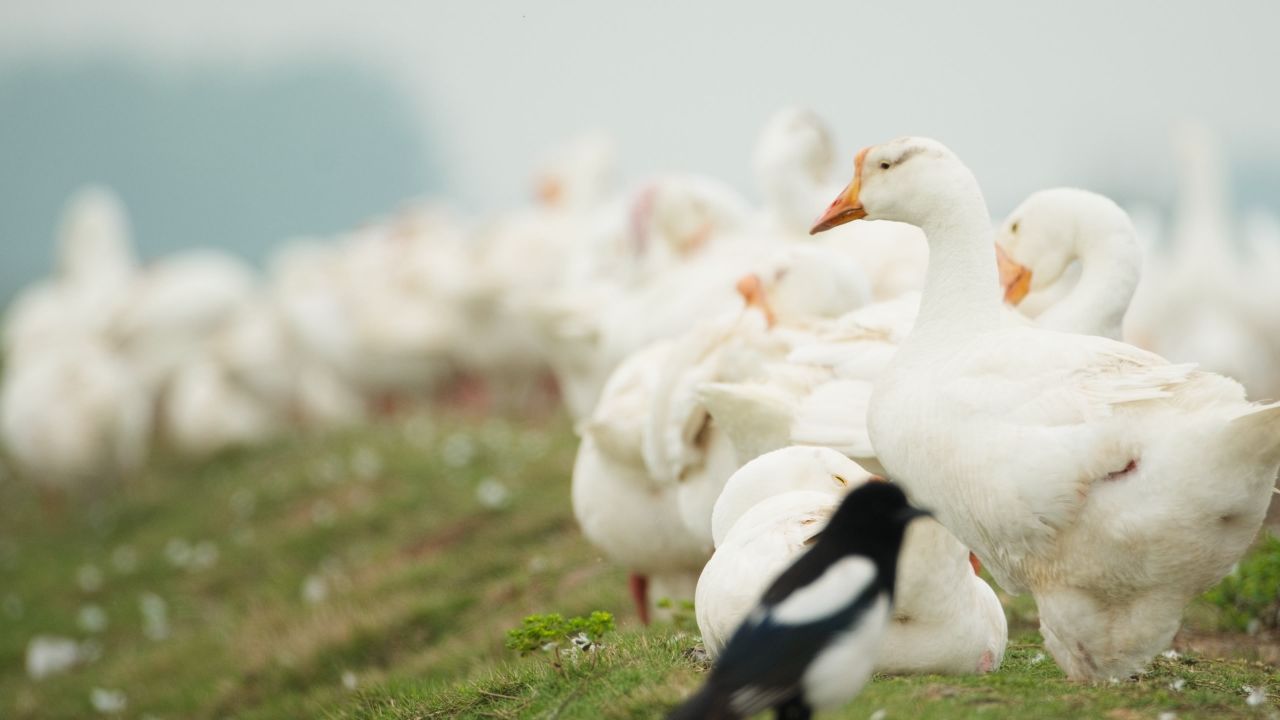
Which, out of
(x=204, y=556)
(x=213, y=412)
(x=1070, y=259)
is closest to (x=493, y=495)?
(x=204, y=556)

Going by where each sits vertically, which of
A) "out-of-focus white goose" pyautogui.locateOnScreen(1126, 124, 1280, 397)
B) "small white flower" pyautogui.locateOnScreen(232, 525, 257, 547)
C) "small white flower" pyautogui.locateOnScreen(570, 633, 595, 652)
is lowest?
"out-of-focus white goose" pyautogui.locateOnScreen(1126, 124, 1280, 397)

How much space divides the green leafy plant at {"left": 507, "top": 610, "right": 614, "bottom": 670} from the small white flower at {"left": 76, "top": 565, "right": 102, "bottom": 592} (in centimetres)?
799

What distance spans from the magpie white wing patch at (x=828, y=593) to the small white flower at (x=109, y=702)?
6243 mm

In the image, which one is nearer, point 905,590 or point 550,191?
point 905,590

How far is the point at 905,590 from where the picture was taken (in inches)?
171

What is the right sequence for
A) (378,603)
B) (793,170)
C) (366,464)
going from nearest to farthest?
(378,603) < (793,170) < (366,464)

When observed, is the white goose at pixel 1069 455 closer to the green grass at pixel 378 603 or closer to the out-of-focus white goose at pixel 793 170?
the green grass at pixel 378 603

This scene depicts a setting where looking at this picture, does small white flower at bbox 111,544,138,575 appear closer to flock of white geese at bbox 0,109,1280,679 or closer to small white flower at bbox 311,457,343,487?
small white flower at bbox 311,457,343,487

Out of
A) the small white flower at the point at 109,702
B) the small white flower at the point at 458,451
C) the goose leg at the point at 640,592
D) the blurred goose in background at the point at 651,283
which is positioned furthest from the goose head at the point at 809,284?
the small white flower at the point at 458,451

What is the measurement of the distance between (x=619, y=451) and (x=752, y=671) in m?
3.14

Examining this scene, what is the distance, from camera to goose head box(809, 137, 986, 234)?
4.60 m

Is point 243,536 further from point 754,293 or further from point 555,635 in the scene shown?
point 555,635

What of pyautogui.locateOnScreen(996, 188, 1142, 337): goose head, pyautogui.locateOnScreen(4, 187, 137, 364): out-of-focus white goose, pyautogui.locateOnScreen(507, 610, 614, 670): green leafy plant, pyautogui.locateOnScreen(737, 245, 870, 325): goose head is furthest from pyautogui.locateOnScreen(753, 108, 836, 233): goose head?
pyautogui.locateOnScreen(4, 187, 137, 364): out-of-focus white goose

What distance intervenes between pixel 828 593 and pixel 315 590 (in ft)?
22.9
